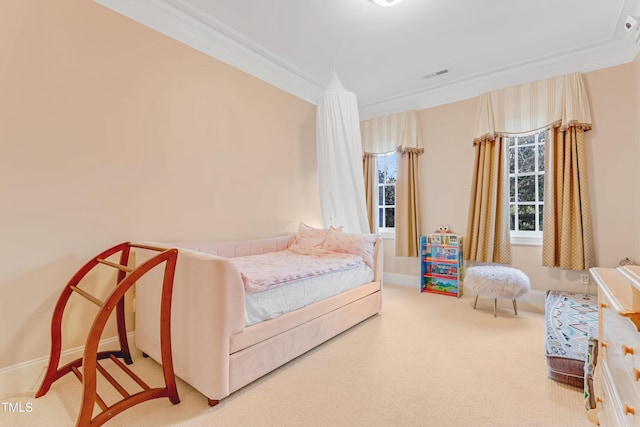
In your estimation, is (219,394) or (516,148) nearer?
(219,394)

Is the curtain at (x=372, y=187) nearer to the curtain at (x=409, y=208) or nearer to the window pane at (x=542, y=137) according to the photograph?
the curtain at (x=409, y=208)

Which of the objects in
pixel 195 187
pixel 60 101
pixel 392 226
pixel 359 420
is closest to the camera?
pixel 359 420

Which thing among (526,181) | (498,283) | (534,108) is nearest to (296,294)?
(498,283)

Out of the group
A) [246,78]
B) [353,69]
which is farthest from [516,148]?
[246,78]

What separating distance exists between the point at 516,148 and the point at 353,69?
2266mm

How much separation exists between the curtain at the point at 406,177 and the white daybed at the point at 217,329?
2.31 m

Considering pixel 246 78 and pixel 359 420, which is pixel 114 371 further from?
pixel 246 78

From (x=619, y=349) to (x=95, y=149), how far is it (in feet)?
9.92

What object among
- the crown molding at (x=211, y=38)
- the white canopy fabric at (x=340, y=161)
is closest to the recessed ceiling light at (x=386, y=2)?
the white canopy fabric at (x=340, y=161)

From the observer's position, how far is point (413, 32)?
2846 millimetres

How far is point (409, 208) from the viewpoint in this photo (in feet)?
13.9

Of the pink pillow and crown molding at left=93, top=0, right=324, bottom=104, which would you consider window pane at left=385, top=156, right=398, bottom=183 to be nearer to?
crown molding at left=93, top=0, right=324, bottom=104

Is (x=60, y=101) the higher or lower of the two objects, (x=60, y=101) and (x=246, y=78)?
the lower

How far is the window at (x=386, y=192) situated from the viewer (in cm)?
468
